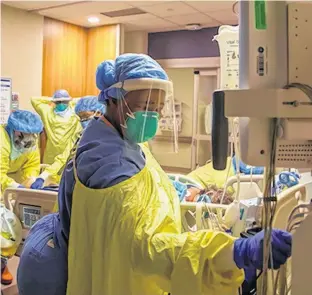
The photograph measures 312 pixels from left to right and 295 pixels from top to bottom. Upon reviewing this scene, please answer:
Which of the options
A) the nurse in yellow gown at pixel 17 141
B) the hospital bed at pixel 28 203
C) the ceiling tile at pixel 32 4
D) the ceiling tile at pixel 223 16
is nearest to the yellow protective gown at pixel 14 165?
the nurse in yellow gown at pixel 17 141

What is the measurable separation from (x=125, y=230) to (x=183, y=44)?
178 inches

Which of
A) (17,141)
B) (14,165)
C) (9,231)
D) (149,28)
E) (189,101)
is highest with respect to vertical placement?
(149,28)

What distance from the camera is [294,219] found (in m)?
1.05

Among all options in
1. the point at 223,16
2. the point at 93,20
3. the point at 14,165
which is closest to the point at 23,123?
the point at 14,165

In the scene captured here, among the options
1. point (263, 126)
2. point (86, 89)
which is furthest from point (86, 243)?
point (86, 89)

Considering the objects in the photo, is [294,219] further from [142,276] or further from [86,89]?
[86,89]

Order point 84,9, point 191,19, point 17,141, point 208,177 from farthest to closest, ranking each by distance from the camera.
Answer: point 191,19 < point 84,9 < point 208,177 < point 17,141

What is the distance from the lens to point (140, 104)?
145 centimetres

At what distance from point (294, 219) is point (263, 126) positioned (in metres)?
0.26

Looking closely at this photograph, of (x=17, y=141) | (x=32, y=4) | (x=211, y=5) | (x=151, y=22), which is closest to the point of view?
(x=17, y=141)

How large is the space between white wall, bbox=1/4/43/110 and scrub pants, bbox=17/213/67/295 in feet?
11.4

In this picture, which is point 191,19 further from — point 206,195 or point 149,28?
point 206,195

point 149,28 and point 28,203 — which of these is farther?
point 149,28

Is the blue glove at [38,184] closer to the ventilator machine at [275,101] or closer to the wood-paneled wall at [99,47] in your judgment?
the wood-paneled wall at [99,47]
